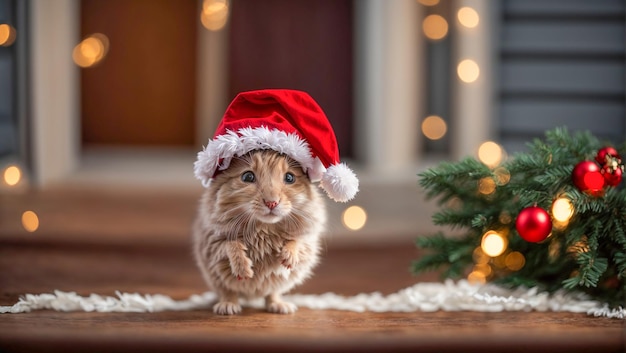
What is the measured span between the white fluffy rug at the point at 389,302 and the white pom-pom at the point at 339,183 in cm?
21

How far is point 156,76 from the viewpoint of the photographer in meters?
2.81

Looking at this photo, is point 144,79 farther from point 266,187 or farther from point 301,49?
point 266,187

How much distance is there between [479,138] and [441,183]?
1150 millimetres

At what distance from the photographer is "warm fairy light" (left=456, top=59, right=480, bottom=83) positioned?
204 cm

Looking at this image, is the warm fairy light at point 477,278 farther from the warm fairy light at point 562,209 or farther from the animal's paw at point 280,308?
the animal's paw at point 280,308

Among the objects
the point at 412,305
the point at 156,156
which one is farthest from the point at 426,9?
the point at 412,305

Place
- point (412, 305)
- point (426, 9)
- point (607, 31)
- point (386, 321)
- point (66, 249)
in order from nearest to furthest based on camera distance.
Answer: point (386, 321), point (412, 305), point (66, 249), point (607, 31), point (426, 9)

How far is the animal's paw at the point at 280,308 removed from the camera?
0.89 meters

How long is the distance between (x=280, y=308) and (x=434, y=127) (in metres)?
1.54

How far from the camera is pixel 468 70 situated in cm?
205

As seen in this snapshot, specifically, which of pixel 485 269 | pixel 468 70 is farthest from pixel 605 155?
pixel 468 70

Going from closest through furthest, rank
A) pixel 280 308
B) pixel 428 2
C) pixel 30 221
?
pixel 280 308 < pixel 30 221 < pixel 428 2

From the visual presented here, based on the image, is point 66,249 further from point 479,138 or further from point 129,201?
point 479,138

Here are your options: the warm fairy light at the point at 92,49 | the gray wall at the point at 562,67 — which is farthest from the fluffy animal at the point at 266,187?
the warm fairy light at the point at 92,49
